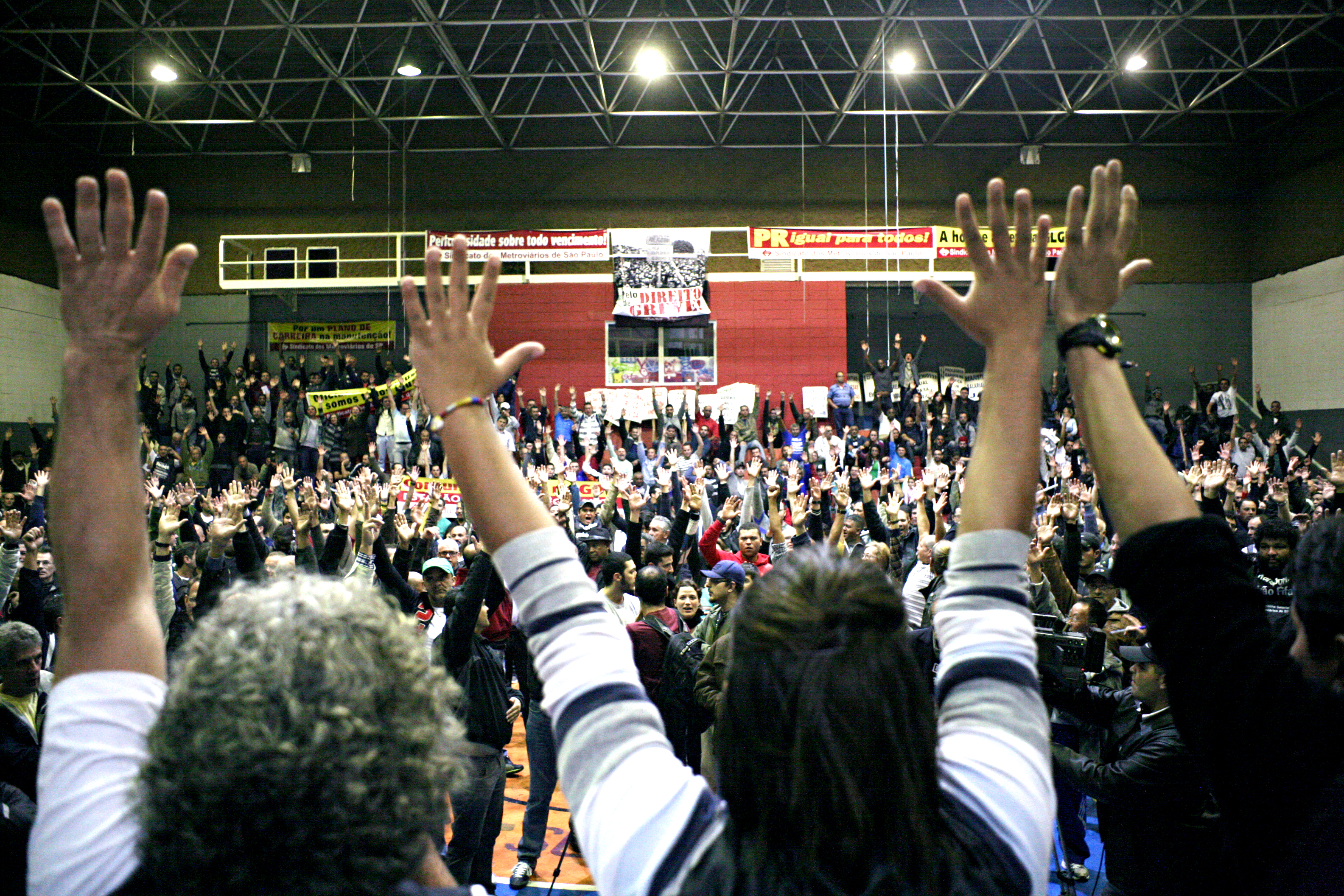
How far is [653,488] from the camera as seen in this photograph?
13414 mm

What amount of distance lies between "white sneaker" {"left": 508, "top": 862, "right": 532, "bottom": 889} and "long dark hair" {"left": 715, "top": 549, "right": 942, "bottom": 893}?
16.2ft

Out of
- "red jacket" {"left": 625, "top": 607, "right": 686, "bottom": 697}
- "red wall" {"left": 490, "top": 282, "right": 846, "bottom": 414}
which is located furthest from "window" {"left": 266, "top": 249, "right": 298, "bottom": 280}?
"red jacket" {"left": 625, "top": 607, "right": 686, "bottom": 697}

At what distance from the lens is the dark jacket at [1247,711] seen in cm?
120

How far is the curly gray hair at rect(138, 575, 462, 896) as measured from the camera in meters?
0.92

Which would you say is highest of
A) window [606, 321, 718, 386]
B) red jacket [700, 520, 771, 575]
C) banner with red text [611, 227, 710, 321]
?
banner with red text [611, 227, 710, 321]

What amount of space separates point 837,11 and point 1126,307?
9131 millimetres

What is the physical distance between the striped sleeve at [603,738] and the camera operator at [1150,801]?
113 inches

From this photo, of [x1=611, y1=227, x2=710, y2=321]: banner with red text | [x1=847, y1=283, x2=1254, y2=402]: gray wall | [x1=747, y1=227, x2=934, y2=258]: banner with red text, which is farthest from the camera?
[x1=847, y1=283, x2=1254, y2=402]: gray wall

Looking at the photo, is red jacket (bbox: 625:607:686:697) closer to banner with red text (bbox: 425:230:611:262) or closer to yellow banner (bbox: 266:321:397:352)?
banner with red text (bbox: 425:230:611:262)

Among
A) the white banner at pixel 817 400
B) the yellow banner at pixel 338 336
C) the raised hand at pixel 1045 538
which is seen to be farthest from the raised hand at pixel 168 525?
the white banner at pixel 817 400

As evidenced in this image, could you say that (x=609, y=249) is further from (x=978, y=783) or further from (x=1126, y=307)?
(x=978, y=783)

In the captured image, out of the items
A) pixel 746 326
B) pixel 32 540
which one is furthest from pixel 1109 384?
pixel 746 326

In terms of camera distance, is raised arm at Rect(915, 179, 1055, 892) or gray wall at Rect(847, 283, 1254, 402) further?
gray wall at Rect(847, 283, 1254, 402)

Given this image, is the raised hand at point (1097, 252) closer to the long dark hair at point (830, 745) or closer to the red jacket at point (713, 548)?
the long dark hair at point (830, 745)
